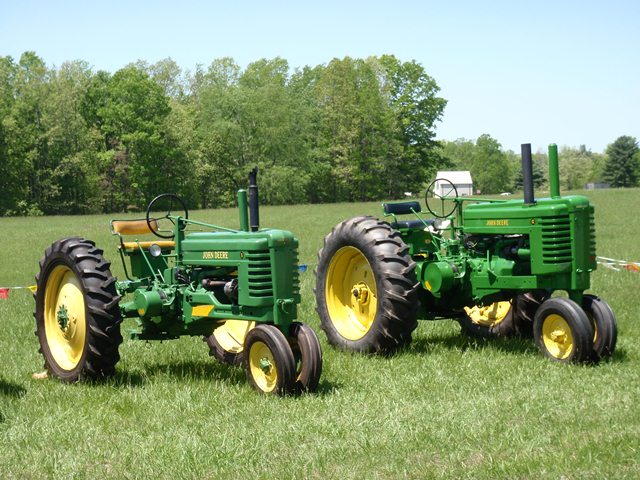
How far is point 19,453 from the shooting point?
5.59 m

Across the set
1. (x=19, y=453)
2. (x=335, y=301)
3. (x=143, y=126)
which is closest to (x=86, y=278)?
(x=19, y=453)

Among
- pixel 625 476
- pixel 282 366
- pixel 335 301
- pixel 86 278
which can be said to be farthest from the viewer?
pixel 335 301

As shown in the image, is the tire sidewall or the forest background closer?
the tire sidewall

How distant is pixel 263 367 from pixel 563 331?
8.99 feet

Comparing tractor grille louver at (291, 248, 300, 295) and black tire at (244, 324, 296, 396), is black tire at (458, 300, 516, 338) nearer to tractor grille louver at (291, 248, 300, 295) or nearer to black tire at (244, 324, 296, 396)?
tractor grille louver at (291, 248, 300, 295)

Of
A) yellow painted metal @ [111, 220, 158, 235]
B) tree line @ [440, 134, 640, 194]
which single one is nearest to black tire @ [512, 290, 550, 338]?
yellow painted metal @ [111, 220, 158, 235]

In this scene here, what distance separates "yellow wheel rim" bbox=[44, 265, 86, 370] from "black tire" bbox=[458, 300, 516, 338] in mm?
3869

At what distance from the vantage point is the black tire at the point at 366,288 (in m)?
8.61

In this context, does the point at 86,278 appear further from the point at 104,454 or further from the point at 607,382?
the point at 607,382

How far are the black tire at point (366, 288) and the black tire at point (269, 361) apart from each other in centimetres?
188

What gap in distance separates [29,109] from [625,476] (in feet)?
216

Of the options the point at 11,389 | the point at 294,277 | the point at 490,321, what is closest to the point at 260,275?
the point at 294,277

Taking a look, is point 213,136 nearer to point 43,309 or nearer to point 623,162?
point 623,162

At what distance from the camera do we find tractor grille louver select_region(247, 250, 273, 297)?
7066 mm
